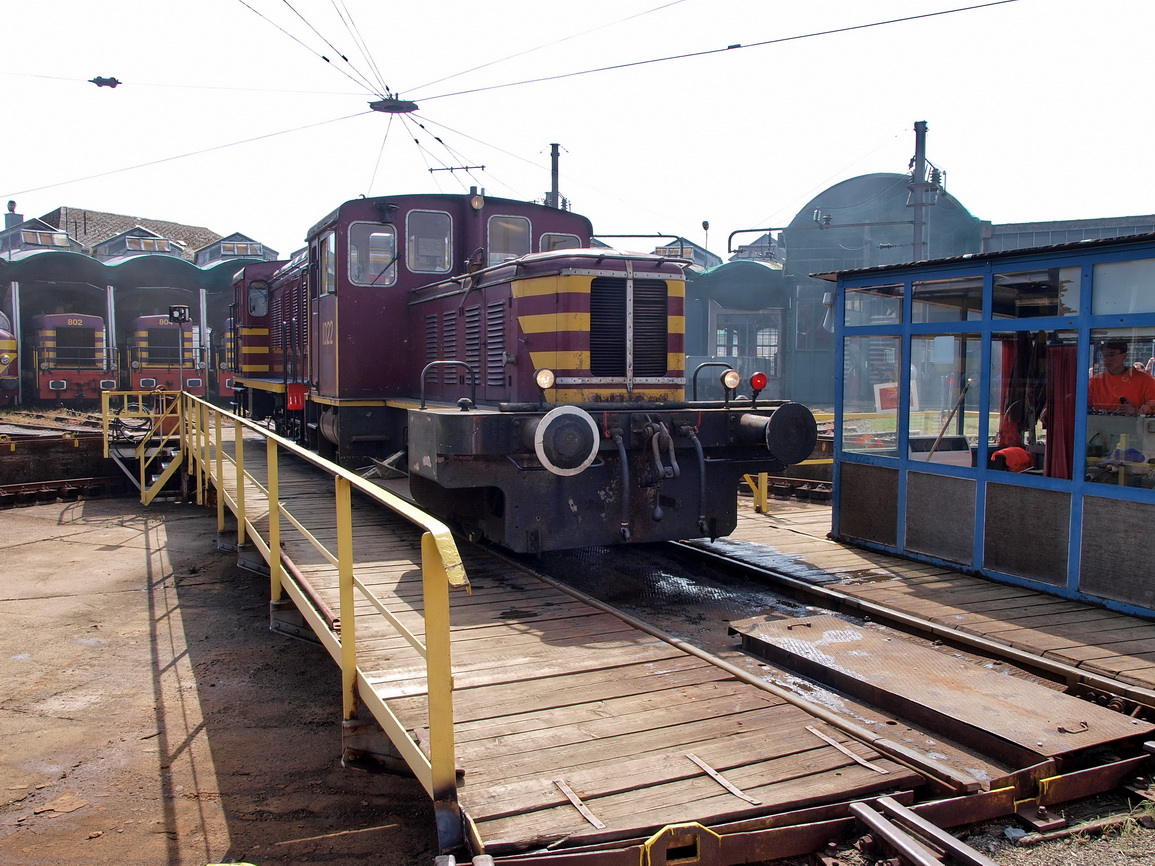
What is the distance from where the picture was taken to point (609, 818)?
2850 millimetres

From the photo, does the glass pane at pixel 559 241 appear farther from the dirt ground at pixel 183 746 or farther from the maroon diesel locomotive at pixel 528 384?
the dirt ground at pixel 183 746

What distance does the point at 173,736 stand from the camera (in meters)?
5.00

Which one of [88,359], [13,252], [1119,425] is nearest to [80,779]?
[1119,425]

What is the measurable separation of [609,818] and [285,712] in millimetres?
3207

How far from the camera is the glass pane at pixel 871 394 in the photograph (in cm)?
688

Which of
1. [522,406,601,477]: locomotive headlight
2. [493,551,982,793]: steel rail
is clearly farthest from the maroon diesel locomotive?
[493,551,982,793]: steel rail

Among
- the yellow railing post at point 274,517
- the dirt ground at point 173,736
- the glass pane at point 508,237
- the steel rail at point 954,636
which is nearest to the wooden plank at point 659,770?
the dirt ground at point 173,736

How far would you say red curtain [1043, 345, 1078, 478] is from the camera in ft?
18.5

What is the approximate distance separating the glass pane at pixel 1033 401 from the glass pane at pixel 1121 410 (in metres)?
0.26

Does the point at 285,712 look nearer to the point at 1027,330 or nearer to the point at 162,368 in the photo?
the point at 1027,330

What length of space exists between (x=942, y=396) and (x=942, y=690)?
3.32 m

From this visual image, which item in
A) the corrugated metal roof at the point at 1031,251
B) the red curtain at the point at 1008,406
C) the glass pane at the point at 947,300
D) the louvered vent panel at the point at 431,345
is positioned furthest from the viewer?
the louvered vent panel at the point at 431,345

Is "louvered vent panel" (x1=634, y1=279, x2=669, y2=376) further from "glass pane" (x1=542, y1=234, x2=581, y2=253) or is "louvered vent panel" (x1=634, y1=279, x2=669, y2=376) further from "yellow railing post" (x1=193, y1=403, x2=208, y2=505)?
"yellow railing post" (x1=193, y1=403, x2=208, y2=505)

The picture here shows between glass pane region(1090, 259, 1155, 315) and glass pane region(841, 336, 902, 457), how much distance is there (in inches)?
64.9
